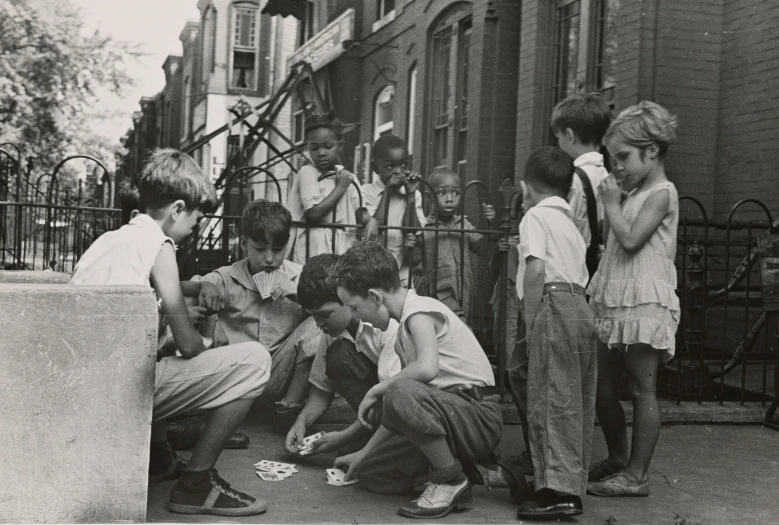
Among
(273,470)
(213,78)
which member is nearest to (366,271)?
(273,470)

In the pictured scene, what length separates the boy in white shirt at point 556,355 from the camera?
137 inches

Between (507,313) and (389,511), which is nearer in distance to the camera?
(389,511)

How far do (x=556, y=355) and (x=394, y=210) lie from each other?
2.78m

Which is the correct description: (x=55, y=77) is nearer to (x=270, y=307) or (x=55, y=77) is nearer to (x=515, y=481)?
(x=270, y=307)

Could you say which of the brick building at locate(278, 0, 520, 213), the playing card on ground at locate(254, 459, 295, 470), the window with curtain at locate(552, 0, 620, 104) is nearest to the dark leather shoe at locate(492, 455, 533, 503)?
the playing card on ground at locate(254, 459, 295, 470)

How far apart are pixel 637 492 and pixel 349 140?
12.5 meters

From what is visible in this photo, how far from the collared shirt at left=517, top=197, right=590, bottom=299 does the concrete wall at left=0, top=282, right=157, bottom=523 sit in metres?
1.58

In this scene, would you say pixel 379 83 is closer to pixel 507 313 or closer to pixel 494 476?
pixel 507 313

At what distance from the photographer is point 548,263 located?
3.60 meters

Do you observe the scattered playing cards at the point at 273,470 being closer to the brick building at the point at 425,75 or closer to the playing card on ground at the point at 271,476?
the playing card on ground at the point at 271,476

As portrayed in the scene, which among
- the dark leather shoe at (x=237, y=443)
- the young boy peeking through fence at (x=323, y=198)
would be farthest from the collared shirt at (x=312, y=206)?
the dark leather shoe at (x=237, y=443)

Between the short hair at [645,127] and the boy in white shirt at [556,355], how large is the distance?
39 cm

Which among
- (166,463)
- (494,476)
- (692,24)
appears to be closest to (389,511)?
(494,476)

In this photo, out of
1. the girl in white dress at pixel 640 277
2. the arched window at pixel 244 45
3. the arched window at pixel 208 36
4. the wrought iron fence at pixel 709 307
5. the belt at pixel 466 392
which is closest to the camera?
the belt at pixel 466 392
